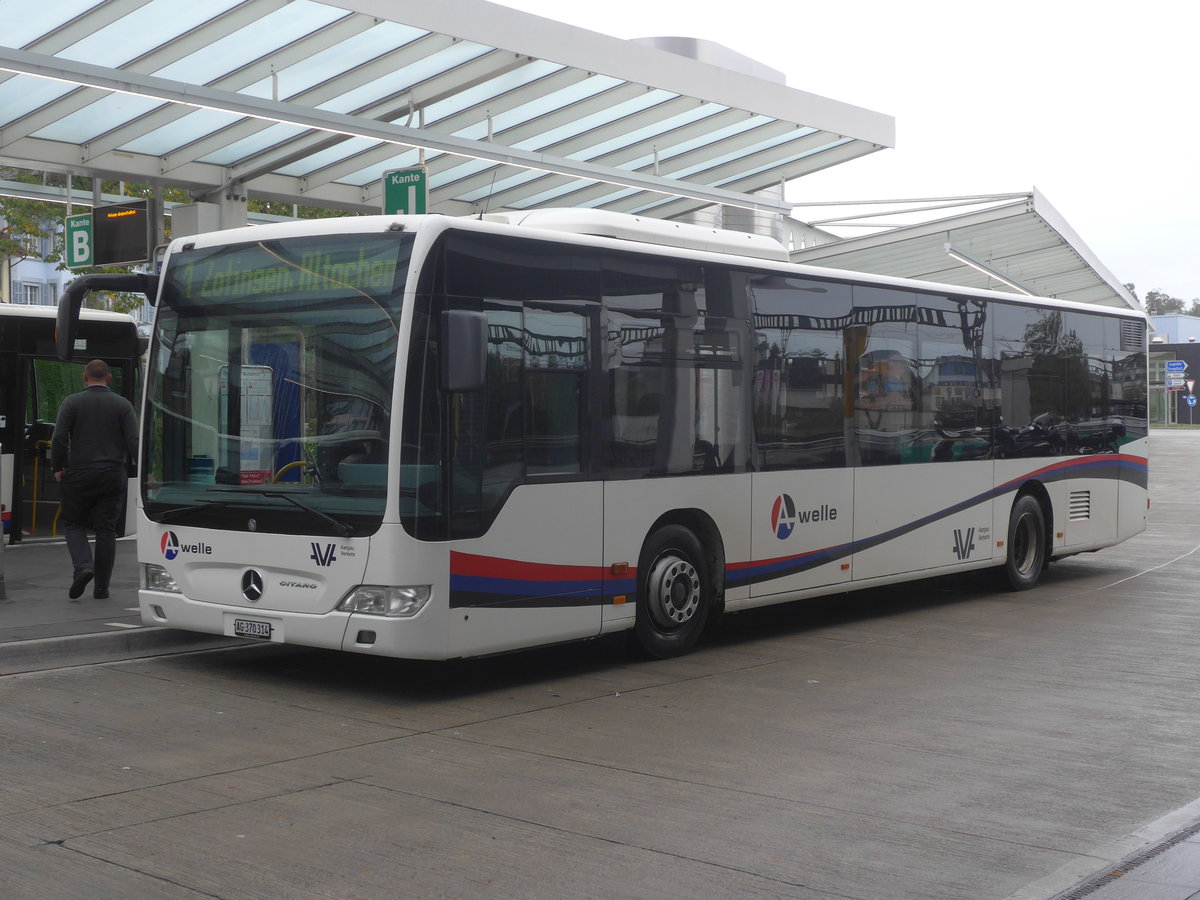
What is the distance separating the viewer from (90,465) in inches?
439

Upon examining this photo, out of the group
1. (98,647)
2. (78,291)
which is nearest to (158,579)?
(98,647)

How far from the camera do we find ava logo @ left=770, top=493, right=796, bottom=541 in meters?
11.0

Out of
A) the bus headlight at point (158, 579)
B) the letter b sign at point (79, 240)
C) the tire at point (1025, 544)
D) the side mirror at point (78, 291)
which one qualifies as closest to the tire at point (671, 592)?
the bus headlight at point (158, 579)

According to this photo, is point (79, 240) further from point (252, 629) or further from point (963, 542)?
point (963, 542)

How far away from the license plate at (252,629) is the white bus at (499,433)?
0.02 m

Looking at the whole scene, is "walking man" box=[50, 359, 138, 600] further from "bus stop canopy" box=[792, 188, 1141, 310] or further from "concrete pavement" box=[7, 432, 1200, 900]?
"bus stop canopy" box=[792, 188, 1141, 310]

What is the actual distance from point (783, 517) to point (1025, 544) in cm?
494

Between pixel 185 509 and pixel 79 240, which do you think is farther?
pixel 79 240

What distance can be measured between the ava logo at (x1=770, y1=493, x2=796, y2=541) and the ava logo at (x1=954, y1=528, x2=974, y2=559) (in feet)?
9.60

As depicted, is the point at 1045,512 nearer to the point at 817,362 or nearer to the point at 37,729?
the point at 817,362

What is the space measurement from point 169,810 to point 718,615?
5460 millimetres

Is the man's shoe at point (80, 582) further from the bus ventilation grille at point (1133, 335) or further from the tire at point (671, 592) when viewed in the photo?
the bus ventilation grille at point (1133, 335)

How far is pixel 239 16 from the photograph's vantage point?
45.2 feet

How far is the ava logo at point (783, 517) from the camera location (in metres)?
11.0
